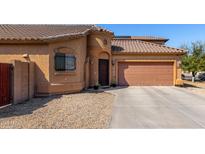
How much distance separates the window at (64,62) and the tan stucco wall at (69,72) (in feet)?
0.82

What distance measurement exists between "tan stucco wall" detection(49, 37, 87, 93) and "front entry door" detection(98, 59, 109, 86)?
10.1ft

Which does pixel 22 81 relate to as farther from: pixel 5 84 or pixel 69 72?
pixel 69 72

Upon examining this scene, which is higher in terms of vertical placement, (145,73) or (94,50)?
(94,50)

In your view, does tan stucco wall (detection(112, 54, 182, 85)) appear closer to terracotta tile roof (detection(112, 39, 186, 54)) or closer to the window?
terracotta tile roof (detection(112, 39, 186, 54))

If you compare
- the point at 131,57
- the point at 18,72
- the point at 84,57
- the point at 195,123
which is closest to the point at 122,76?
the point at 131,57

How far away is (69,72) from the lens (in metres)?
15.5

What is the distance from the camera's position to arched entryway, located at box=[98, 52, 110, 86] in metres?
20.6

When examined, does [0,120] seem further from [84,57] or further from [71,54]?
[84,57]

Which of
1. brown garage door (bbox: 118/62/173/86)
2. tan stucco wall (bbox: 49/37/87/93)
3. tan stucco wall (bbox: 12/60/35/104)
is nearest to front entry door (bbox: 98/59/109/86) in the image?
brown garage door (bbox: 118/62/173/86)

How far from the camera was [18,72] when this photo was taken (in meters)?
11.5

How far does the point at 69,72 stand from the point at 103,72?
601 cm

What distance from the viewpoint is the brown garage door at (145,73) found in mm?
22531

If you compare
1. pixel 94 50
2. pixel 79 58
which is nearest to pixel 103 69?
pixel 94 50

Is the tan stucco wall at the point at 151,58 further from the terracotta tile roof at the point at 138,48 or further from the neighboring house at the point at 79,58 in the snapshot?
the terracotta tile roof at the point at 138,48
